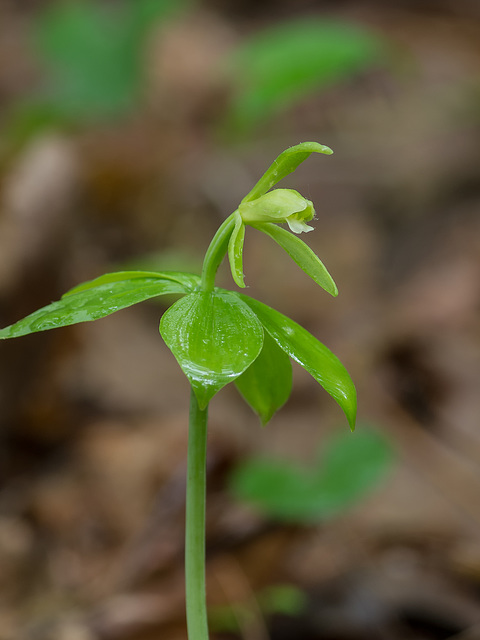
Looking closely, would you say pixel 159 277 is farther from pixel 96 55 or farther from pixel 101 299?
pixel 96 55

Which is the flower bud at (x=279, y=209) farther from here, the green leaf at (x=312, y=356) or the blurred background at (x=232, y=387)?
the blurred background at (x=232, y=387)

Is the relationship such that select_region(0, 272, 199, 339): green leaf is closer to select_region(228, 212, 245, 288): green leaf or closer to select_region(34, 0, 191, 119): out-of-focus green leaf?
select_region(228, 212, 245, 288): green leaf

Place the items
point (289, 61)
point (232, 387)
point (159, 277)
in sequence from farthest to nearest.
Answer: point (289, 61)
point (232, 387)
point (159, 277)

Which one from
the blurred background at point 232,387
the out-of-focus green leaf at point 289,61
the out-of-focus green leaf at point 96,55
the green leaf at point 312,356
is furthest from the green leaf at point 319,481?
the out-of-focus green leaf at point 96,55

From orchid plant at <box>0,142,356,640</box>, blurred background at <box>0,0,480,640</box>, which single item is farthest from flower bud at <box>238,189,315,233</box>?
blurred background at <box>0,0,480,640</box>

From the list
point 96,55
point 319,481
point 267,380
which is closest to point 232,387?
point 319,481

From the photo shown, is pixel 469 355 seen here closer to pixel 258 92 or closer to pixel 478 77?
pixel 258 92
